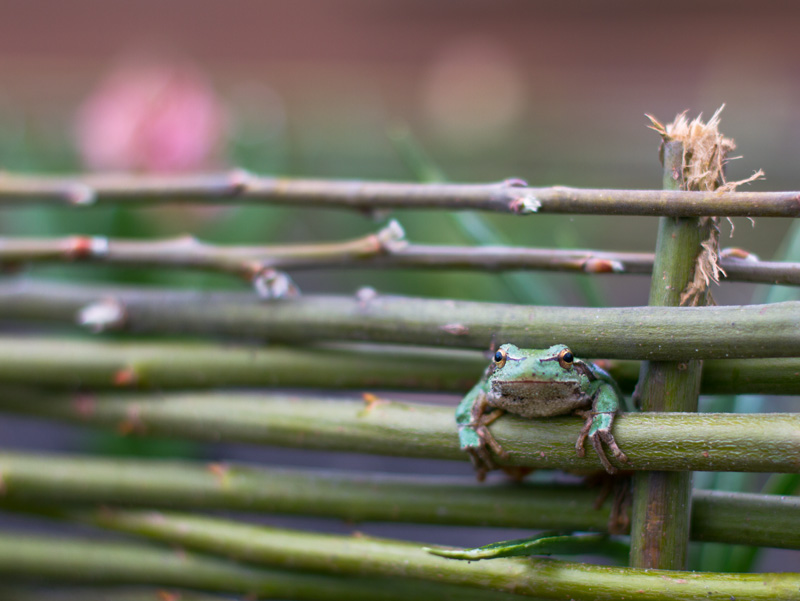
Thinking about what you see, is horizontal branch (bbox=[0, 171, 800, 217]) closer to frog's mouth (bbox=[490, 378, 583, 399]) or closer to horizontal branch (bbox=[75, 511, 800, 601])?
frog's mouth (bbox=[490, 378, 583, 399])

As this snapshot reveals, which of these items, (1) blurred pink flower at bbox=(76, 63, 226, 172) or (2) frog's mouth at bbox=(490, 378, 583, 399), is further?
(1) blurred pink flower at bbox=(76, 63, 226, 172)

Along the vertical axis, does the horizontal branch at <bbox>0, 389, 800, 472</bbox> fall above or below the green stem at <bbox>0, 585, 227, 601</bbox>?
above

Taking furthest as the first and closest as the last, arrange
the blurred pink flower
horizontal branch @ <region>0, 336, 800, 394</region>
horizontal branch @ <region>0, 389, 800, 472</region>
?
the blurred pink flower
horizontal branch @ <region>0, 336, 800, 394</region>
horizontal branch @ <region>0, 389, 800, 472</region>

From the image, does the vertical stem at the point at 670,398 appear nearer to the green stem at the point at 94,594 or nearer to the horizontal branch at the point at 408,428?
the horizontal branch at the point at 408,428

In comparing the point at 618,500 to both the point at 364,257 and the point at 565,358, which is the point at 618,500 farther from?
the point at 364,257

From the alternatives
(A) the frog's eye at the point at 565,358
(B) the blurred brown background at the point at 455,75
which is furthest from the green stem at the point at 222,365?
(B) the blurred brown background at the point at 455,75

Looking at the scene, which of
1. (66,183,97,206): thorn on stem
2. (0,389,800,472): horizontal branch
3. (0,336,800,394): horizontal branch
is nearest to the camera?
(0,389,800,472): horizontal branch

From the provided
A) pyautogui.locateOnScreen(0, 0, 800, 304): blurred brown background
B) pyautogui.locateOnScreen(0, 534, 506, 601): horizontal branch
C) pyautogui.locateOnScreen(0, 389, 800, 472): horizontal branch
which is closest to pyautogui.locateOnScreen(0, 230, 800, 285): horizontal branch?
pyautogui.locateOnScreen(0, 389, 800, 472): horizontal branch

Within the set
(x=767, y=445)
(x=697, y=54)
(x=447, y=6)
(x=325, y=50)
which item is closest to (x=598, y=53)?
(x=697, y=54)
